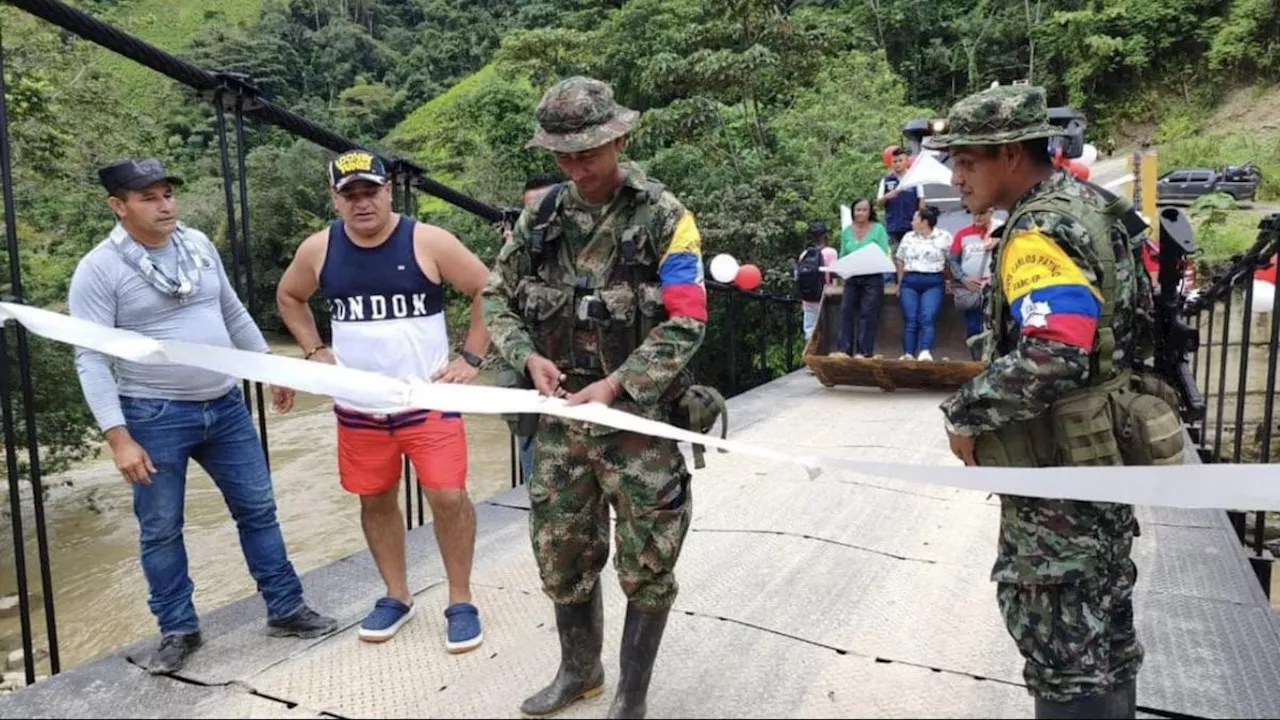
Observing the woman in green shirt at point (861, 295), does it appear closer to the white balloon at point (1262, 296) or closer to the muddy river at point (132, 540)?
the white balloon at point (1262, 296)

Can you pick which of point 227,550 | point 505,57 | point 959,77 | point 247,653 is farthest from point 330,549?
point 959,77

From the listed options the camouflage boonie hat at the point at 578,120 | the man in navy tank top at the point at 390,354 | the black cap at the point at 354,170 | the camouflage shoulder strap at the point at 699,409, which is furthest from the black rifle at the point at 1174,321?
the black cap at the point at 354,170

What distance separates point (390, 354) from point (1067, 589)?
6.33 feet

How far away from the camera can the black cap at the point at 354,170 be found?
2.72 m

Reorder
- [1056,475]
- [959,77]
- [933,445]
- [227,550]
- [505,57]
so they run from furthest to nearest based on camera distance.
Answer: [959,77] → [505,57] → [227,550] → [933,445] → [1056,475]

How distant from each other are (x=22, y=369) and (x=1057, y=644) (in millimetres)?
2768

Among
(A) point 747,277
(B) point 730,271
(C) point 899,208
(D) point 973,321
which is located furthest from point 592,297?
(C) point 899,208

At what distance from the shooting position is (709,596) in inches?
123

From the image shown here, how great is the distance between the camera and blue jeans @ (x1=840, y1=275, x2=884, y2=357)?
7238 mm

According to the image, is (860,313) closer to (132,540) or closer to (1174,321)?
(1174,321)

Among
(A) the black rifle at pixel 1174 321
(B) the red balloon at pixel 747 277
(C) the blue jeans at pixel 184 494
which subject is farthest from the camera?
(B) the red balloon at pixel 747 277

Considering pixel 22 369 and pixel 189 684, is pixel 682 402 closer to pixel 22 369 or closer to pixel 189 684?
pixel 189 684

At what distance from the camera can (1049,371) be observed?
5.90ft

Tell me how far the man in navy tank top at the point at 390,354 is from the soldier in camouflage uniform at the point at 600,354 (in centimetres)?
52
